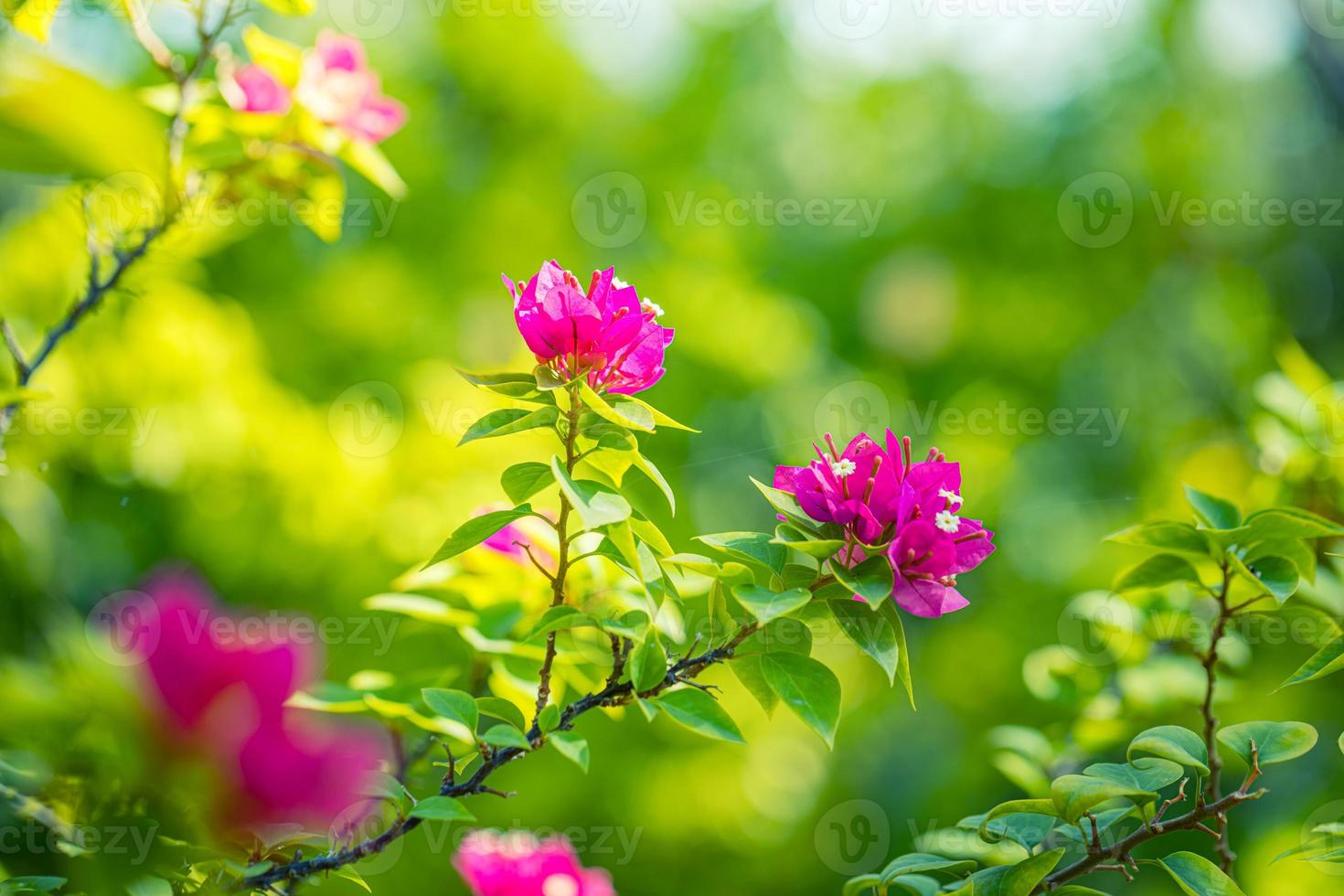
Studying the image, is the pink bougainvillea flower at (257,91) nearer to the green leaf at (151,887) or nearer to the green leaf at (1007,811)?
the green leaf at (151,887)

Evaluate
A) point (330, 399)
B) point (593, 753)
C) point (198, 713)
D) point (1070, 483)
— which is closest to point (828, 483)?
point (198, 713)

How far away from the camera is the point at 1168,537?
72 cm

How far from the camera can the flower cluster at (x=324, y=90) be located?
36.2 inches

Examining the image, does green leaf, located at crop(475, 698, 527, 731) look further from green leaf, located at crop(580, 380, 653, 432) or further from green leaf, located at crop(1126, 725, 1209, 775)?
green leaf, located at crop(1126, 725, 1209, 775)

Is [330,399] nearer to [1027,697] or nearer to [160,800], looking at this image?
[1027,697]

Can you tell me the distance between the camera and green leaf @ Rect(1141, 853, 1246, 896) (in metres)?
0.56

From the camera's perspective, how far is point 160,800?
34 cm

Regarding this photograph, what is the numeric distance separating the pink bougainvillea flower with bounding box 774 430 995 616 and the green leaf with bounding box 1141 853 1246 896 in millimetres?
211

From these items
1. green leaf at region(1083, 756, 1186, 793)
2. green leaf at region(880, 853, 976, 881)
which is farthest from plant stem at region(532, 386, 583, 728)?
green leaf at region(1083, 756, 1186, 793)

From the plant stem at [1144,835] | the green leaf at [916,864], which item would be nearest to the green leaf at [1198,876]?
the plant stem at [1144,835]

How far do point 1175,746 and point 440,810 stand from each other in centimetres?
47

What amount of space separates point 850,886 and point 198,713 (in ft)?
1.57

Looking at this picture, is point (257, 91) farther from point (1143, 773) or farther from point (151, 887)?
point (1143, 773)

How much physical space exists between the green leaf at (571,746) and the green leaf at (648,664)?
0.16 ft
